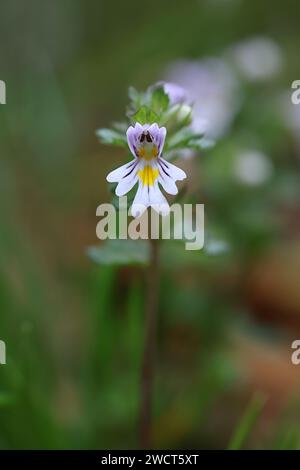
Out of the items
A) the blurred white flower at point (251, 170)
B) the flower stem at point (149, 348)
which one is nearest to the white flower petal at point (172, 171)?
the flower stem at point (149, 348)

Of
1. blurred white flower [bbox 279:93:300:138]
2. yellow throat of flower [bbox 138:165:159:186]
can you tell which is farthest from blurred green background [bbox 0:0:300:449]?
yellow throat of flower [bbox 138:165:159:186]

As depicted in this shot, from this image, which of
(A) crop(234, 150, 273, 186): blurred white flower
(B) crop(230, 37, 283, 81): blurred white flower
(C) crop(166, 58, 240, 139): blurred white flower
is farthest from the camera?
(B) crop(230, 37, 283, 81): blurred white flower

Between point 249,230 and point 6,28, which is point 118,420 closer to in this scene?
point 249,230

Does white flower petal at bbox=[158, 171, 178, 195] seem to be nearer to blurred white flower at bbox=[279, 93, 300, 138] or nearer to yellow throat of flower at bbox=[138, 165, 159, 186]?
yellow throat of flower at bbox=[138, 165, 159, 186]

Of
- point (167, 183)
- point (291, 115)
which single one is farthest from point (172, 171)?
point (291, 115)

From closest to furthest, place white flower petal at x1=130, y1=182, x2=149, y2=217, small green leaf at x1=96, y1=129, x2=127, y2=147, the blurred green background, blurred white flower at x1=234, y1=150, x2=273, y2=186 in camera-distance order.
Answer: white flower petal at x1=130, y1=182, x2=149, y2=217 → small green leaf at x1=96, y1=129, x2=127, y2=147 → the blurred green background → blurred white flower at x1=234, y1=150, x2=273, y2=186

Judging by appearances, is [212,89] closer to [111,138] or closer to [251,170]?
[251,170]

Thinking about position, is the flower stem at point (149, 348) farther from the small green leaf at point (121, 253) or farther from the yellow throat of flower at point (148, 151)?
the yellow throat of flower at point (148, 151)
